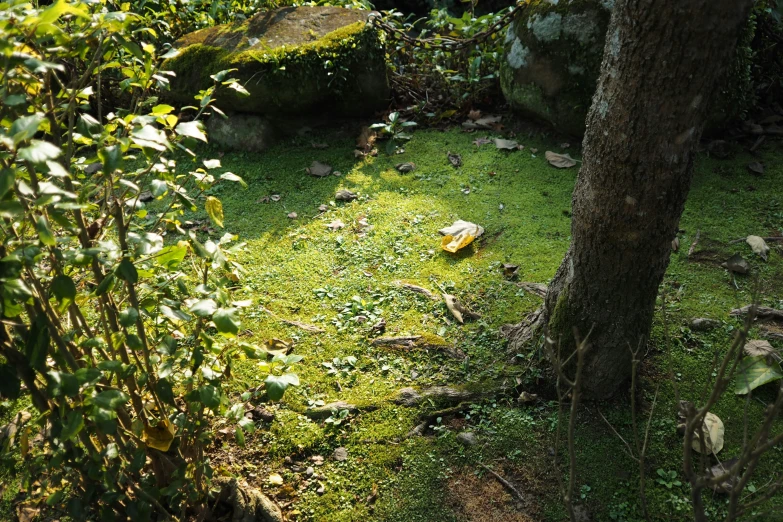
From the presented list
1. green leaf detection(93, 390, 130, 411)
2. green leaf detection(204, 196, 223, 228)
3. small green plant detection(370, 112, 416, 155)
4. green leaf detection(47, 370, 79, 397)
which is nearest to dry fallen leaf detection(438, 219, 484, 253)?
small green plant detection(370, 112, 416, 155)

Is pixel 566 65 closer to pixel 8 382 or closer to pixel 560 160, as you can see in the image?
pixel 560 160

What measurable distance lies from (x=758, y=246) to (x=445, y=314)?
1.96 m

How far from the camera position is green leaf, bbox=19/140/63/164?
1306 millimetres

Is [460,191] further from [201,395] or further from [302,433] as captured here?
[201,395]

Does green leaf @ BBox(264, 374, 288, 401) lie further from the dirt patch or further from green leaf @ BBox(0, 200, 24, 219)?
the dirt patch

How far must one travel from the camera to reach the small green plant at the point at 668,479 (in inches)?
95.3

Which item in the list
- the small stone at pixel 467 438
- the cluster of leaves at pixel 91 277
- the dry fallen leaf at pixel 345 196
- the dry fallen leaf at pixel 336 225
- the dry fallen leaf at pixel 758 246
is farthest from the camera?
the dry fallen leaf at pixel 345 196

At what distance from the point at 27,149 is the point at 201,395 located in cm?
89

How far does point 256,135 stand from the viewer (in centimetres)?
517

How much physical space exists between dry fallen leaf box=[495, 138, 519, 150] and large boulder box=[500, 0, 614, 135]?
300 millimetres

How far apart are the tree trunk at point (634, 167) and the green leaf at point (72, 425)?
1.60 metres

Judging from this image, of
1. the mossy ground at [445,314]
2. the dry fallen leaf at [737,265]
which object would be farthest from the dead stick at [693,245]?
the dry fallen leaf at [737,265]

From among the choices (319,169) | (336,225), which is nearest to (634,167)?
(336,225)

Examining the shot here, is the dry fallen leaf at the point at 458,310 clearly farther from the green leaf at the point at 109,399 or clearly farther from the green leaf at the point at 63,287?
the green leaf at the point at 63,287
